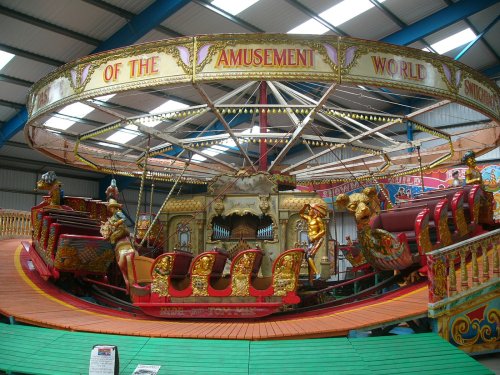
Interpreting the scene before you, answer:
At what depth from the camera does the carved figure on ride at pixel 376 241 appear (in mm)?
5773

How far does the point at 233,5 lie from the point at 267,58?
7373mm

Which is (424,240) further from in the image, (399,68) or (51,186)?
(51,186)

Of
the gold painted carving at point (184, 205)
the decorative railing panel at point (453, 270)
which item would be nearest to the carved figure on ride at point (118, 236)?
the decorative railing panel at point (453, 270)

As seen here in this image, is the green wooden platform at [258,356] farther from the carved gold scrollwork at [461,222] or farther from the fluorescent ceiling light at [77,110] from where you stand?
the fluorescent ceiling light at [77,110]


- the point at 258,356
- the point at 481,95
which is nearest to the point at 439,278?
the point at 258,356

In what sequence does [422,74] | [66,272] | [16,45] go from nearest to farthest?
[422,74], [66,272], [16,45]

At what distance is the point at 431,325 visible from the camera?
14.4ft

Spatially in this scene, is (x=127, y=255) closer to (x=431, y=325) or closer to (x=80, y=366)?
(x=80, y=366)

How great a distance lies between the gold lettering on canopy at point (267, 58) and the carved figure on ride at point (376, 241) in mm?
1812

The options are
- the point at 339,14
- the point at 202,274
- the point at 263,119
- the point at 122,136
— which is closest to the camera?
the point at 202,274

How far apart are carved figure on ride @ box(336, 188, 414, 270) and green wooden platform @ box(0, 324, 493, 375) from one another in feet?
6.03

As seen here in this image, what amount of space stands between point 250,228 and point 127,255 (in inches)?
216

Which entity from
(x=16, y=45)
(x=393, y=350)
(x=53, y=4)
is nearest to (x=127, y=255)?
(x=393, y=350)

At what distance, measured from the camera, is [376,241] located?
19.6ft
